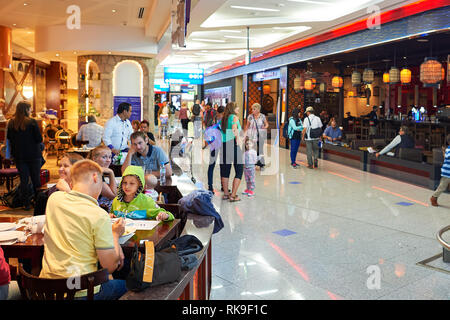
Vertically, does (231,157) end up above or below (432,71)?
below

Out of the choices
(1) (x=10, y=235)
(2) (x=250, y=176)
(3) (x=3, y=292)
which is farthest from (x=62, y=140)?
(3) (x=3, y=292)

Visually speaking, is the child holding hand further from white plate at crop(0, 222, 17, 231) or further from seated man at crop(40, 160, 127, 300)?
seated man at crop(40, 160, 127, 300)

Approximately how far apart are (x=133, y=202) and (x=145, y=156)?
1.74 metres

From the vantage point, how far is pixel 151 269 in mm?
2053

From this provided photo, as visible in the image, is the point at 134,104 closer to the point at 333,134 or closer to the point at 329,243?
the point at 333,134

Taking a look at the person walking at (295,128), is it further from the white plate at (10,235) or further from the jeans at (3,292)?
the jeans at (3,292)

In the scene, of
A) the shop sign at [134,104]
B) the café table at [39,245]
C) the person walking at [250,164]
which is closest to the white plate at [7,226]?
the café table at [39,245]

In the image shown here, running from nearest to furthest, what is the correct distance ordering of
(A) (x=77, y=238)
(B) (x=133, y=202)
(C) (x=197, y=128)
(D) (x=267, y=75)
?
1. (A) (x=77, y=238)
2. (B) (x=133, y=202)
3. (D) (x=267, y=75)
4. (C) (x=197, y=128)

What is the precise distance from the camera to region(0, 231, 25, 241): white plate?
2.54 m

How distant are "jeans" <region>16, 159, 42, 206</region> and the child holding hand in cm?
354

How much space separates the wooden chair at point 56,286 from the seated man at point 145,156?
8.78 ft

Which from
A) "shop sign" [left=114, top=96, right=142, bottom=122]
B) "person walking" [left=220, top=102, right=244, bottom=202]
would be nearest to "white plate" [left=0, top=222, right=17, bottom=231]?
"person walking" [left=220, top=102, right=244, bottom=202]

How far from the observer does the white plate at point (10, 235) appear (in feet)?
8.35
